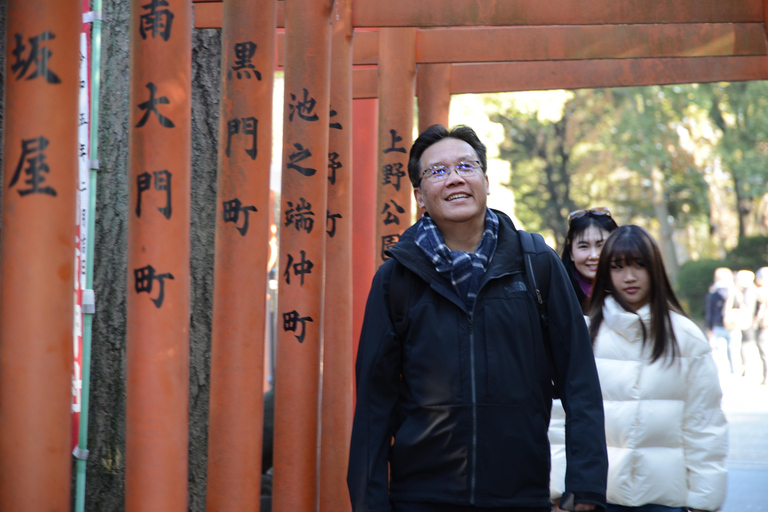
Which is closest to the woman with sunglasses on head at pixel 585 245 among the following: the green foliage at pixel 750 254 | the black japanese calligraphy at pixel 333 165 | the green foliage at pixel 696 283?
the black japanese calligraphy at pixel 333 165

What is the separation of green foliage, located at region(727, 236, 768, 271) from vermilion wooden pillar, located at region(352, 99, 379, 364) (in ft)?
58.3

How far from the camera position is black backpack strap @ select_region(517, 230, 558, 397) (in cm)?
257

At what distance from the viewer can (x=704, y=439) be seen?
3088mm

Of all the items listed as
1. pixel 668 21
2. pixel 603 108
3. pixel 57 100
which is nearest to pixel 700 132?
pixel 603 108

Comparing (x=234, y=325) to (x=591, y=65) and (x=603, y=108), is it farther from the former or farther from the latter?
(x=603, y=108)

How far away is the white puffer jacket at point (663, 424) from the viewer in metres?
3.06

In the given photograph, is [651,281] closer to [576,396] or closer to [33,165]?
[576,396]

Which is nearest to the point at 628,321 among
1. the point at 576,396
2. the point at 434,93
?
the point at 576,396

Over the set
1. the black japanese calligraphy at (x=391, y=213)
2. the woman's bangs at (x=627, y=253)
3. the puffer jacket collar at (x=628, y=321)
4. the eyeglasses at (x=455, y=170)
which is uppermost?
the black japanese calligraphy at (x=391, y=213)

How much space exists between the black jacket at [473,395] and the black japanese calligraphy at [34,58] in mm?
1140

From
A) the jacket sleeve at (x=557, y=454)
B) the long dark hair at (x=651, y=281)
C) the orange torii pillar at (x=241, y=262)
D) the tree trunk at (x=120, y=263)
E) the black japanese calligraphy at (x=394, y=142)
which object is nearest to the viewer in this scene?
the long dark hair at (x=651, y=281)

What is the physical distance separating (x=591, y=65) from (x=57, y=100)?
531cm

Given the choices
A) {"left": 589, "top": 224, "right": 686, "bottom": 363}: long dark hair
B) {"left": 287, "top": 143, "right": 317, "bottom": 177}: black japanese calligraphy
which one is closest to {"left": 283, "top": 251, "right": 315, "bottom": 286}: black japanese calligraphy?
{"left": 287, "top": 143, "right": 317, "bottom": 177}: black japanese calligraphy

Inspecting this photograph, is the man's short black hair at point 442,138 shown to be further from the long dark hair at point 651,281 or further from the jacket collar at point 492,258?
the long dark hair at point 651,281
